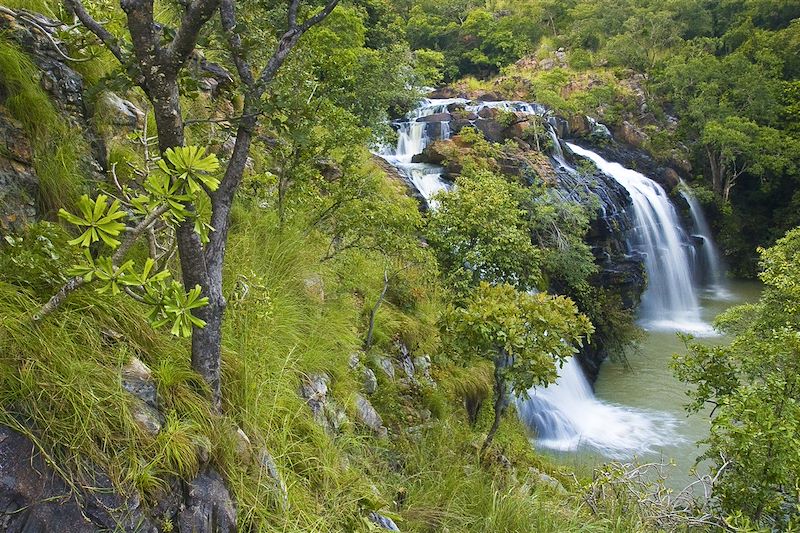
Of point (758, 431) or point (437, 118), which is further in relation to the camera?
point (437, 118)

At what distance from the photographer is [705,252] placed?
67.4 ft

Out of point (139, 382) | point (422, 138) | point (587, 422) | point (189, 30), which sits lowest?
point (587, 422)

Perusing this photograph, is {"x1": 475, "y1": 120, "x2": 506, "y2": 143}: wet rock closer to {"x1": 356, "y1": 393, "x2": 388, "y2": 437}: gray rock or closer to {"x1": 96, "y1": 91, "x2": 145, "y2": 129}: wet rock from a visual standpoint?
{"x1": 356, "y1": 393, "x2": 388, "y2": 437}: gray rock

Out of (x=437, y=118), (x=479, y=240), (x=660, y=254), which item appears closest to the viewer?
(x=479, y=240)

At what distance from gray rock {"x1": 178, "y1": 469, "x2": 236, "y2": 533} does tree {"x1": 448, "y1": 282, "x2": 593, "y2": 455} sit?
275 cm

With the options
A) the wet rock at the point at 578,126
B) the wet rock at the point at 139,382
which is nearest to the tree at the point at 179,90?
the wet rock at the point at 139,382

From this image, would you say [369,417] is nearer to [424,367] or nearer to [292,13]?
[424,367]

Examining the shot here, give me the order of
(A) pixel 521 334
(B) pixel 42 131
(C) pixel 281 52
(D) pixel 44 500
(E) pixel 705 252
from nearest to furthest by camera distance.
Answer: (D) pixel 44 500
(C) pixel 281 52
(B) pixel 42 131
(A) pixel 521 334
(E) pixel 705 252

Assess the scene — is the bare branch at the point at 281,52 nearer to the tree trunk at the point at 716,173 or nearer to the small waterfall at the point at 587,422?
the small waterfall at the point at 587,422

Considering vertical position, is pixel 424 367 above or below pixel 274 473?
below

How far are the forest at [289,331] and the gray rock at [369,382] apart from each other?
153mm

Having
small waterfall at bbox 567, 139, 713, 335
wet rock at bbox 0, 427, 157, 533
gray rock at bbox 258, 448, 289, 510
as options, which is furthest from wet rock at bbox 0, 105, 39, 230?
small waterfall at bbox 567, 139, 713, 335

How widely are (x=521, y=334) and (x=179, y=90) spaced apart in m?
3.37

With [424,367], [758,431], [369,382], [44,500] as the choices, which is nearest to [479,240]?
[424,367]
